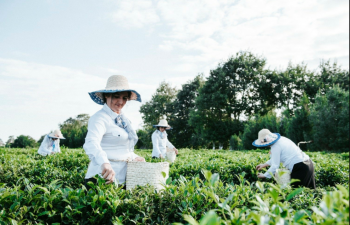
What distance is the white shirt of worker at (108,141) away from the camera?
272 centimetres

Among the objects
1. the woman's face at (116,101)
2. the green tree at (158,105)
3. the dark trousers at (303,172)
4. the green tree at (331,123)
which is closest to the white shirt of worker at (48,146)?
the woman's face at (116,101)

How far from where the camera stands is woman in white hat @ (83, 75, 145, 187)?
2.62 metres

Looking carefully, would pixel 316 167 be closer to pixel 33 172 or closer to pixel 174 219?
pixel 174 219

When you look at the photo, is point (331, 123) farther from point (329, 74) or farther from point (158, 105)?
point (158, 105)

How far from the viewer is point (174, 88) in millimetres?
42844

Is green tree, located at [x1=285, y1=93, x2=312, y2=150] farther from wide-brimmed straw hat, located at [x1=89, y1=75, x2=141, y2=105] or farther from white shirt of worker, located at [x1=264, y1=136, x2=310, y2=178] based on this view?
wide-brimmed straw hat, located at [x1=89, y1=75, x2=141, y2=105]

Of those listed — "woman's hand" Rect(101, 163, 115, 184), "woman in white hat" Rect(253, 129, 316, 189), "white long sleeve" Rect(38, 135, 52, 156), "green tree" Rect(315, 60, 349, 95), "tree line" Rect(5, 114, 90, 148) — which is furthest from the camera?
"tree line" Rect(5, 114, 90, 148)

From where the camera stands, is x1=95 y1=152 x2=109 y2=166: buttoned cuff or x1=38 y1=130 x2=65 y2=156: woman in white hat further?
x1=38 y1=130 x2=65 y2=156: woman in white hat

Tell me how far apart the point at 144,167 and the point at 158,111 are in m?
38.2

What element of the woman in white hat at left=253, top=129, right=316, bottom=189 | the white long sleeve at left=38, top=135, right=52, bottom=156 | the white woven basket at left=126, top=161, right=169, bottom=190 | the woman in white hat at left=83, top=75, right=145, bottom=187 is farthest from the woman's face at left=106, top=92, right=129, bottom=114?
the white long sleeve at left=38, top=135, right=52, bottom=156

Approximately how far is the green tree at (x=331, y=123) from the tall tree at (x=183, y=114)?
2063 centimetres

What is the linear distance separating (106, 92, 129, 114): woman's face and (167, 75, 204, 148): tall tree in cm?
3547

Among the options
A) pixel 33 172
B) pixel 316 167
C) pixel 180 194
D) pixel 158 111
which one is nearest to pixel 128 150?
pixel 180 194

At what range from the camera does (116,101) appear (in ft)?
10.4
